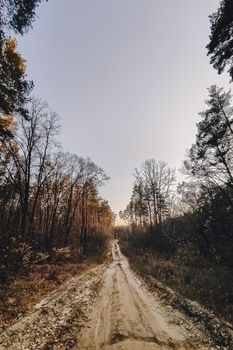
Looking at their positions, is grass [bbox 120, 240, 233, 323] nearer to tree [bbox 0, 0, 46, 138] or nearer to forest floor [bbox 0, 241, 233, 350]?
forest floor [bbox 0, 241, 233, 350]

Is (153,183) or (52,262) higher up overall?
(153,183)

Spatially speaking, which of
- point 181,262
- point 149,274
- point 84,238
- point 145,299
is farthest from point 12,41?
point 84,238

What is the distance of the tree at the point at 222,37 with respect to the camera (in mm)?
9609

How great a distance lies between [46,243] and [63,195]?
10783mm

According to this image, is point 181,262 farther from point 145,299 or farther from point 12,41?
point 12,41

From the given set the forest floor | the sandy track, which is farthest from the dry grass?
the sandy track

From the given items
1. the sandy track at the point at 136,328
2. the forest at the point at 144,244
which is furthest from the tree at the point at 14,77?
the sandy track at the point at 136,328

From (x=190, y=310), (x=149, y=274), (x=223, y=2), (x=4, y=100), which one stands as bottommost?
(x=190, y=310)

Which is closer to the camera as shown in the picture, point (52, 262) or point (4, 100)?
point (4, 100)

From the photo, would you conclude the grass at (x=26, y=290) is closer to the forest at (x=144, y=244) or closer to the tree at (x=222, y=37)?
the forest at (x=144, y=244)

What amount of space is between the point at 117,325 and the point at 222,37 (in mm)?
11299

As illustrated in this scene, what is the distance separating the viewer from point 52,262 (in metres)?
20.8

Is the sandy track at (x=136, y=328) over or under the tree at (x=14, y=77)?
under

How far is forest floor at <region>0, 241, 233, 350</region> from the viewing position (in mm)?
6109
